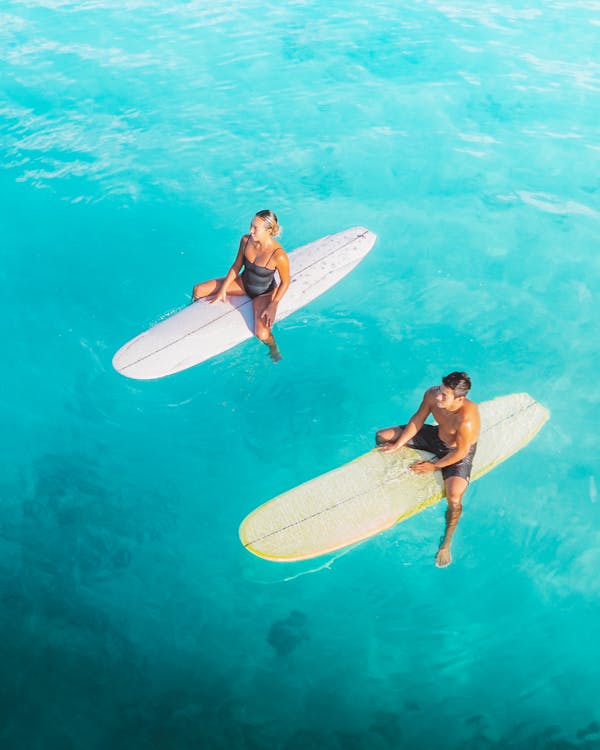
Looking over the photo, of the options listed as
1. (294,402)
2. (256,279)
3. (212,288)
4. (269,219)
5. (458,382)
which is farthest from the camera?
(212,288)

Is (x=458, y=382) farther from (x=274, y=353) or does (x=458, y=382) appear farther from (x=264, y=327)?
(x=274, y=353)

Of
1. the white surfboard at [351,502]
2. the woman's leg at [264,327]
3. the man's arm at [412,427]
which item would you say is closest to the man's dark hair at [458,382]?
the man's arm at [412,427]

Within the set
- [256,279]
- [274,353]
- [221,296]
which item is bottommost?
[274,353]

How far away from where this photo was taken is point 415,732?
4.36 metres

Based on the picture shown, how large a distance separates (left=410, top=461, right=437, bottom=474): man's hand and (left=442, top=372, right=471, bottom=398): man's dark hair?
3.25 feet

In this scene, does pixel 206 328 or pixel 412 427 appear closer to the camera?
pixel 412 427

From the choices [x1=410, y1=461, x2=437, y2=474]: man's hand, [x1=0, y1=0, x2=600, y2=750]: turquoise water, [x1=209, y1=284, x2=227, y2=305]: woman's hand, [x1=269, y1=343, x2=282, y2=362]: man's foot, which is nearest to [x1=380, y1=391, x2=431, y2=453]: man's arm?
[x1=410, y1=461, x2=437, y2=474]: man's hand

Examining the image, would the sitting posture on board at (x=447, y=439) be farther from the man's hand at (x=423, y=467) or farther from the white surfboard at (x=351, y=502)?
the white surfboard at (x=351, y=502)

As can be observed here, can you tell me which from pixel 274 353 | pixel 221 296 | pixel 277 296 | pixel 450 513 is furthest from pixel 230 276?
pixel 450 513

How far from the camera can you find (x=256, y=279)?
6551 mm

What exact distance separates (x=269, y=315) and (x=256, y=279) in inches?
17.8

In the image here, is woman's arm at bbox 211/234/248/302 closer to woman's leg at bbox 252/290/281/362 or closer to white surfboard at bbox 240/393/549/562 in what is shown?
woman's leg at bbox 252/290/281/362

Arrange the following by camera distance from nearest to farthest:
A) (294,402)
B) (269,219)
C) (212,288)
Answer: (269,219) < (294,402) < (212,288)

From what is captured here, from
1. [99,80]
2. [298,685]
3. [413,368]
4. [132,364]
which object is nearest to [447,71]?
[99,80]
